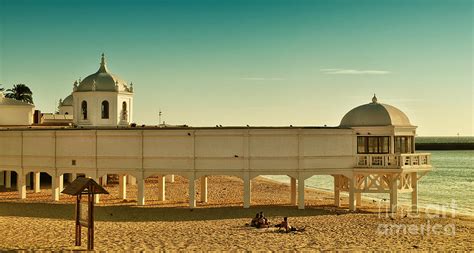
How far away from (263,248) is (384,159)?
13707mm

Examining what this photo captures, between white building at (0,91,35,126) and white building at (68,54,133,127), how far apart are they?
12.2 m

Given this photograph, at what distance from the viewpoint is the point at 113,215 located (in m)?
35.4

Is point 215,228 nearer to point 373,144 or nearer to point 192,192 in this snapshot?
point 192,192

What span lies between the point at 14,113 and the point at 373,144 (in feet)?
111

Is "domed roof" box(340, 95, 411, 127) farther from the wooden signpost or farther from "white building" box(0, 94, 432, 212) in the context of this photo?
the wooden signpost

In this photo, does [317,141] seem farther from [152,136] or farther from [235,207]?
[152,136]

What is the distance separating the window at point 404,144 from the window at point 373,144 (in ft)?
1.81

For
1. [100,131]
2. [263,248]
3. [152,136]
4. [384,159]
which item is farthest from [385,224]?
[100,131]

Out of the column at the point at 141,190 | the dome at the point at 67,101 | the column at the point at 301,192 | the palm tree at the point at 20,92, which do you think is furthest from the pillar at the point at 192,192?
the palm tree at the point at 20,92

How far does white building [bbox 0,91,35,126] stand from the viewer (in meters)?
56.5

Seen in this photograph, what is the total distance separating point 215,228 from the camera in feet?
101

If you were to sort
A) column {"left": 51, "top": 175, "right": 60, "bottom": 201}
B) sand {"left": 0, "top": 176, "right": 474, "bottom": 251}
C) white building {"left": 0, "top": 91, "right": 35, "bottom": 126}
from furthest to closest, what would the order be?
white building {"left": 0, "top": 91, "right": 35, "bottom": 126}
column {"left": 51, "top": 175, "right": 60, "bottom": 201}
sand {"left": 0, "top": 176, "right": 474, "bottom": 251}

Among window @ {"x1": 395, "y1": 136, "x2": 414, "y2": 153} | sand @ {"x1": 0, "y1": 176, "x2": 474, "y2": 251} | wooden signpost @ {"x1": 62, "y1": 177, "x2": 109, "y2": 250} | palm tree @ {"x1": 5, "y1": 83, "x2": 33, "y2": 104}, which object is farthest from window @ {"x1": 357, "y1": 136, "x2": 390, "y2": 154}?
palm tree @ {"x1": 5, "y1": 83, "x2": 33, "y2": 104}

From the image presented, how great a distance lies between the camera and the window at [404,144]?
1467 inches
